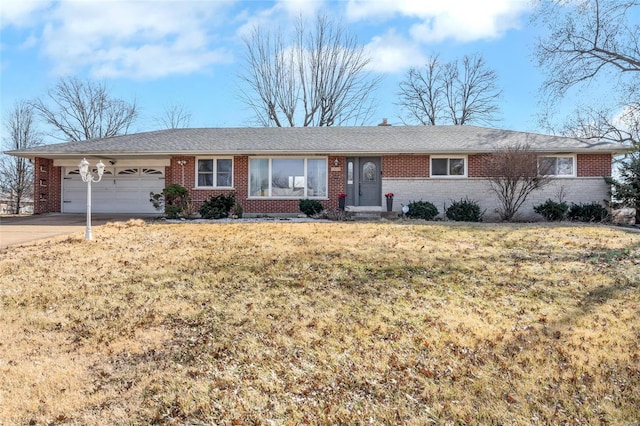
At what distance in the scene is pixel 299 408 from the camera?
8.77 feet

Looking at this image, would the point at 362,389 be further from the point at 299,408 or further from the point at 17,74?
the point at 17,74

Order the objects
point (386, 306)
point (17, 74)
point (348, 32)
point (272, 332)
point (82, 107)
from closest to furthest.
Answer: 1. point (272, 332)
2. point (386, 306)
3. point (17, 74)
4. point (348, 32)
5. point (82, 107)

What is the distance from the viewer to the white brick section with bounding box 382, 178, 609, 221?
1366cm

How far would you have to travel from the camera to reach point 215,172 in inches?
593

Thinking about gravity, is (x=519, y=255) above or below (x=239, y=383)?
above

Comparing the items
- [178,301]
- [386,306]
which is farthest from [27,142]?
[386,306]

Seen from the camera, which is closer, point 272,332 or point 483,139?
point 272,332

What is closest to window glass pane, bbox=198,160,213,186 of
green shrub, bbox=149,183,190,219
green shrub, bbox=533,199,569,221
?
green shrub, bbox=149,183,190,219

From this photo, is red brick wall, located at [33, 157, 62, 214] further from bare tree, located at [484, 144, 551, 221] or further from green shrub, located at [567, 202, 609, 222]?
green shrub, located at [567, 202, 609, 222]

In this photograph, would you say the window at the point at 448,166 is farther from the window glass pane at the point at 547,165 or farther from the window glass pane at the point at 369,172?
the window glass pane at the point at 547,165

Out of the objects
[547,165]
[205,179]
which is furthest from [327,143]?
[547,165]

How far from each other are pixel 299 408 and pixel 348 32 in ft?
90.2

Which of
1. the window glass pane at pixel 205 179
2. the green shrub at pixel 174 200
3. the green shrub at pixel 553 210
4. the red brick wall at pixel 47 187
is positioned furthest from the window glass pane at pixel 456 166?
the red brick wall at pixel 47 187

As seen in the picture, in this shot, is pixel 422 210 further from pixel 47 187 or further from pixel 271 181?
pixel 47 187
